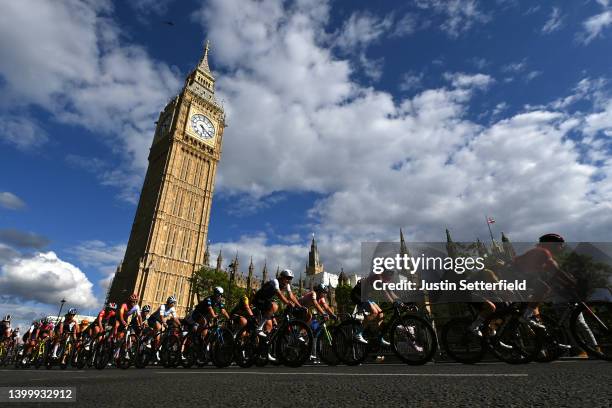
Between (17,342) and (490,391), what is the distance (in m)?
21.1

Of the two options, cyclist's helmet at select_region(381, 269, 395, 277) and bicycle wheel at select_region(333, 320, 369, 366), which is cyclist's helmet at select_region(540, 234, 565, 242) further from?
bicycle wheel at select_region(333, 320, 369, 366)

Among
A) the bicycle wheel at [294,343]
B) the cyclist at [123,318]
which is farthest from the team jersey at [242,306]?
the cyclist at [123,318]

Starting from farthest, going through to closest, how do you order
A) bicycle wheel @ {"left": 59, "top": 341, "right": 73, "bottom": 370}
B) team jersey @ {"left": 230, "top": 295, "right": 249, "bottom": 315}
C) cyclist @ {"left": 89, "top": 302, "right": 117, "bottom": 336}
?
bicycle wheel @ {"left": 59, "top": 341, "right": 73, "bottom": 370}
cyclist @ {"left": 89, "top": 302, "right": 117, "bottom": 336}
team jersey @ {"left": 230, "top": 295, "right": 249, "bottom": 315}

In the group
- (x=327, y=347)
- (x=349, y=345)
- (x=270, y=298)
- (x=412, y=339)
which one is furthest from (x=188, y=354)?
(x=412, y=339)

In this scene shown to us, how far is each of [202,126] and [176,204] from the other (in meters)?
14.7

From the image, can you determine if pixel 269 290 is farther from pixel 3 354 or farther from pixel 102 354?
pixel 3 354

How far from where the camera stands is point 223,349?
7.13m

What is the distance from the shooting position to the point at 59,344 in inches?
457

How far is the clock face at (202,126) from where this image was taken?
55531 millimetres

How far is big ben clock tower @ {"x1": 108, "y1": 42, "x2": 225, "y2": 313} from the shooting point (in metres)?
45.9

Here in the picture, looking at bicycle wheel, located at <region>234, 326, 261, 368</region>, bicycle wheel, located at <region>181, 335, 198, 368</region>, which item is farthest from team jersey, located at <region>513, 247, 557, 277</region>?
bicycle wheel, located at <region>181, 335, 198, 368</region>

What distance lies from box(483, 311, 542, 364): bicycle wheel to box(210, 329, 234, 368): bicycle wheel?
16.2 ft

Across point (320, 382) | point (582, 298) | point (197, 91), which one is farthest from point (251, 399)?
point (197, 91)

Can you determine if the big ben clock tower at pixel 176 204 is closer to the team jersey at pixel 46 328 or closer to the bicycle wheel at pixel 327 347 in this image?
the team jersey at pixel 46 328
